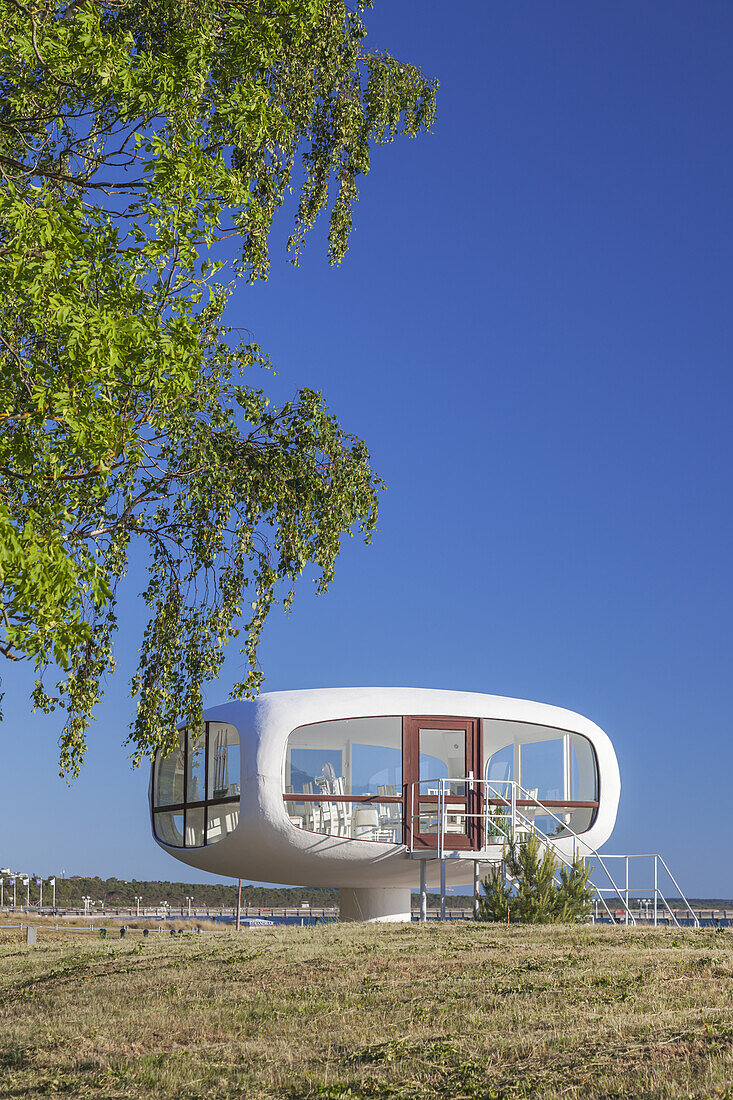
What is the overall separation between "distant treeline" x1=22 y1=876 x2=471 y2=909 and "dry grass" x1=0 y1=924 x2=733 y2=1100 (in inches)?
2292

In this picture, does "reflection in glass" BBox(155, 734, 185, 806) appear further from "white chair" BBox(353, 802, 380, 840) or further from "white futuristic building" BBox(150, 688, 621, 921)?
"white chair" BBox(353, 802, 380, 840)

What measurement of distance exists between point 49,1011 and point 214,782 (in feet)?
27.4

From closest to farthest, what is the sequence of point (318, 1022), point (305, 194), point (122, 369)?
point (122, 369) → point (318, 1022) → point (305, 194)

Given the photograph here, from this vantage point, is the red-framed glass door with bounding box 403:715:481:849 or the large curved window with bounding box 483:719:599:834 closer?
the red-framed glass door with bounding box 403:715:481:849

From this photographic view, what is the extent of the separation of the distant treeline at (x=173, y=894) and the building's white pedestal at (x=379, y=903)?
164ft

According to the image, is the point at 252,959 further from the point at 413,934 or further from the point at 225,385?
the point at 225,385

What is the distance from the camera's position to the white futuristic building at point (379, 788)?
1761cm

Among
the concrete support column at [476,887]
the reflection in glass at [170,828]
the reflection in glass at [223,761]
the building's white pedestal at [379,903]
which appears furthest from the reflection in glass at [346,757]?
the reflection in glass at [170,828]

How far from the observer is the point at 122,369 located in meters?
6.62

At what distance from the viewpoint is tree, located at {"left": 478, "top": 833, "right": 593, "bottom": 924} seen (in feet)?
47.6

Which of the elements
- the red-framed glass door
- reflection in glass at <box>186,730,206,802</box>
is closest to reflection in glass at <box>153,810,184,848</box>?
reflection in glass at <box>186,730,206,802</box>

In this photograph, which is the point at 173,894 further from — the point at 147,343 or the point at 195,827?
the point at 147,343

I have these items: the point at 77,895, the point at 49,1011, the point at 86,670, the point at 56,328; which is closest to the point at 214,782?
the point at 49,1011

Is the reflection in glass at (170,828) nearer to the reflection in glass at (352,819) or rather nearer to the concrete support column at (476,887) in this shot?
the reflection in glass at (352,819)
